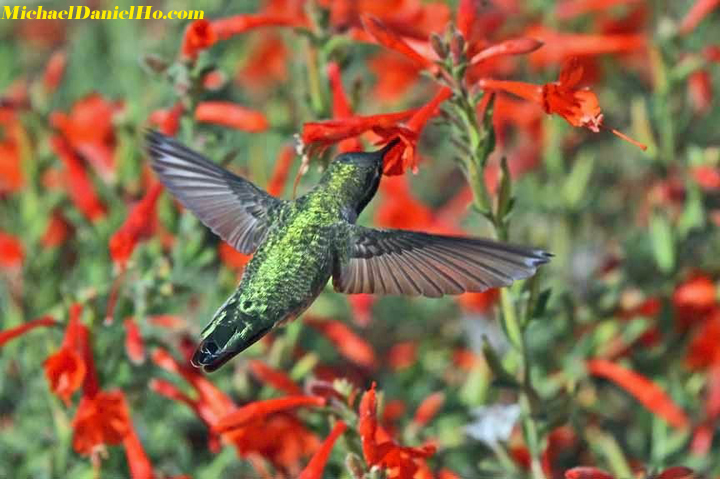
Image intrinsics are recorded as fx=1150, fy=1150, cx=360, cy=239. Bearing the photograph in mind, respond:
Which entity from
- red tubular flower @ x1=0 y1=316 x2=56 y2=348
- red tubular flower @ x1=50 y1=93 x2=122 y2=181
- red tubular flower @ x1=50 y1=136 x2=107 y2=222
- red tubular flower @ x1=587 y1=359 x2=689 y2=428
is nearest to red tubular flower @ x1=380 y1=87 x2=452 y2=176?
red tubular flower @ x1=0 y1=316 x2=56 y2=348

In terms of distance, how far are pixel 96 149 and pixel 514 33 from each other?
1.89 metres

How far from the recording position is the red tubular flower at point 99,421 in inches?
129

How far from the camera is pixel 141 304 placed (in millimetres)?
3633

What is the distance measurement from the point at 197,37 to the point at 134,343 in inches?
36.8

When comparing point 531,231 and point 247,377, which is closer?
point 247,377

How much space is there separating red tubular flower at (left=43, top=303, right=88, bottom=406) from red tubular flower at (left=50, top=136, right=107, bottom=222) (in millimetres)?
1260

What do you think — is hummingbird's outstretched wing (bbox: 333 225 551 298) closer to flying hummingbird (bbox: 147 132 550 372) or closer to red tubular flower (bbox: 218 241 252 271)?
flying hummingbird (bbox: 147 132 550 372)

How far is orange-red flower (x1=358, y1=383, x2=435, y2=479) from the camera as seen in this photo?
9.39 ft

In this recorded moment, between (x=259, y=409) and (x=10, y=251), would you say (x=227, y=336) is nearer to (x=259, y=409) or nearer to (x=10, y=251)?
(x=259, y=409)

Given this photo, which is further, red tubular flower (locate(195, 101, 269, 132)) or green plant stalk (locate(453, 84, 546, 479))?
red tubular flower (locate(195, 101, 269, 132))

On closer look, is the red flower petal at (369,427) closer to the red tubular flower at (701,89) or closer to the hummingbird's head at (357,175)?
the hummingbird's head at (357,175)

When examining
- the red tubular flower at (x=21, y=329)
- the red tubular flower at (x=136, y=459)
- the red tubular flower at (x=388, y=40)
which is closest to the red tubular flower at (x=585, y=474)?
the red tubular flower at (x=388, y=40)

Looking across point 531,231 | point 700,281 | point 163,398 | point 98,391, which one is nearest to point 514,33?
point 531,231

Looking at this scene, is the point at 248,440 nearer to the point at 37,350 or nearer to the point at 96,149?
the point at 37,350
